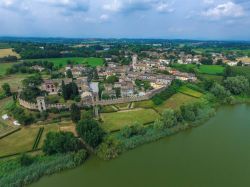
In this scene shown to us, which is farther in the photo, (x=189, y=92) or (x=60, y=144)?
(x=189, y=92)

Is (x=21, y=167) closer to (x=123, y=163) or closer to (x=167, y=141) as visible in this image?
(x=123, y=163)

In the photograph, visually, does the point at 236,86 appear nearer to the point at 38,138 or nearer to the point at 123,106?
the point at 123,106

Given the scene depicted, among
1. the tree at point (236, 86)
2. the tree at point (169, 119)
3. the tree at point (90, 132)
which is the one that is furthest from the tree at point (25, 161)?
the tree at point (236, 86)

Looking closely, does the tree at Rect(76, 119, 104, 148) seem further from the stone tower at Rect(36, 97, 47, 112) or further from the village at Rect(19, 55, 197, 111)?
the stone tower at Rect(36, 97, 47, 112)

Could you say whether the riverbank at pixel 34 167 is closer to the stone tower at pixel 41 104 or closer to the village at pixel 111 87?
the stone tower at pixel 41 104

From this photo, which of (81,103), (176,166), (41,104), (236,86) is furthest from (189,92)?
(41,104)
